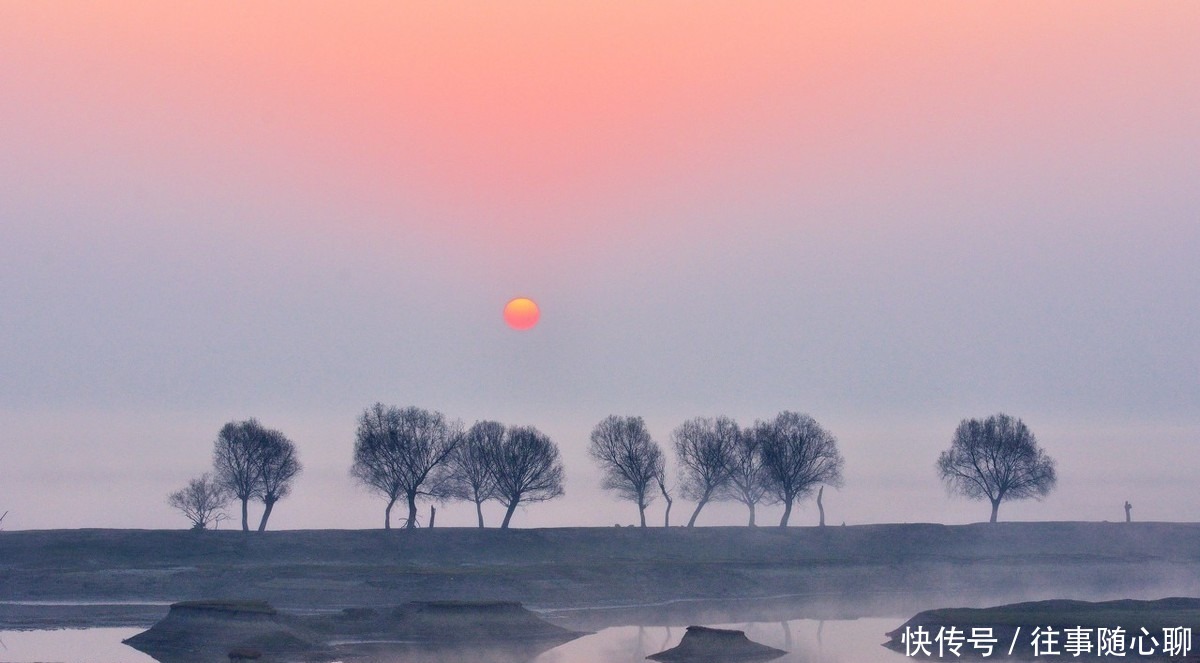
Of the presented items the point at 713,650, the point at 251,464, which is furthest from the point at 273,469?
the point at 713,650

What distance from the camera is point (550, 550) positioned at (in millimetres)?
107438

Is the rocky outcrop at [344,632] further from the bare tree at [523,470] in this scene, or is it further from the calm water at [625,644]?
the bare tree at [523,470]

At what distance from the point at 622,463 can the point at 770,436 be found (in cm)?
1422

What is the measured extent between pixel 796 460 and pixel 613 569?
3472cm

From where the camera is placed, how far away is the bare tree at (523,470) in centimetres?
Result: 11756

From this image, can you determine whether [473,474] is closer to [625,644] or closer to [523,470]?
[523,470]

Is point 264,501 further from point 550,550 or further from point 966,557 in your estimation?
point 966,557

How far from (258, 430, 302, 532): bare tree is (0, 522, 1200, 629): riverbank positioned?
9.12m

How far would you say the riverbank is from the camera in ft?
273

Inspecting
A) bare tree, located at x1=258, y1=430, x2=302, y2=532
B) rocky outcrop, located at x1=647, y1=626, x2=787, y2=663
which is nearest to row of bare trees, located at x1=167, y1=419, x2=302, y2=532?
bare tree, located at x1=258, y1=430, x2=302, y2=532

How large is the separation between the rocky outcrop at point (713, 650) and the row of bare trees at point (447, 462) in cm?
5560

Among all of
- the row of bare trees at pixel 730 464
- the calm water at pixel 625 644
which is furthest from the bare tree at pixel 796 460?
the calm water at pixel 625 644

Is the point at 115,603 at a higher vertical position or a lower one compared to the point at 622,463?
lower

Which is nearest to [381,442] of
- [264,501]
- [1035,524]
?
[264,501]
